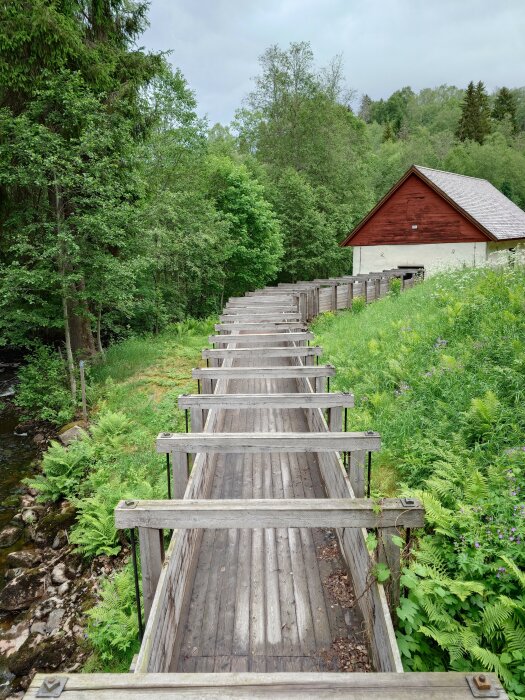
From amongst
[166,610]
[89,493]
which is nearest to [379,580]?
[166,610]

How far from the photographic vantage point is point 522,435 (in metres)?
5.05

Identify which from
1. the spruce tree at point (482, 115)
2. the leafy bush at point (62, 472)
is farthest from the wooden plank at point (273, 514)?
the spruce tree at point (482, 115)

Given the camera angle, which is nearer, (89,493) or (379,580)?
(379,580)

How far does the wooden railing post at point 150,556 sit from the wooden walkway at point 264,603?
87 centimetres

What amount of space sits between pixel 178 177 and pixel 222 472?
16.5 metres

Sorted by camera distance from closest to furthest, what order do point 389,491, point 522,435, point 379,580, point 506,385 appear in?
point 379,580
point 522,435
point 389,491
point 506,385

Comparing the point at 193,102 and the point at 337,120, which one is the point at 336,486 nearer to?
the point at 193,102

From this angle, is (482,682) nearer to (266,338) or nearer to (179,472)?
(179,472)

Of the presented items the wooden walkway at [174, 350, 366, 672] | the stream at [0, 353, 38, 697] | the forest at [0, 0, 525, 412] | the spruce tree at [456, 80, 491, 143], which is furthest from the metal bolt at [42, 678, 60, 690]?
the spruce tree at [456, 80, 491, 143]

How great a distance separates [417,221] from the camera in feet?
78.1

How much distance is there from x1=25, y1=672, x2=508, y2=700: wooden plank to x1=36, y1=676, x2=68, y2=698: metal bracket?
0.05 ft

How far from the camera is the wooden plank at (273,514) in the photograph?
3.24m

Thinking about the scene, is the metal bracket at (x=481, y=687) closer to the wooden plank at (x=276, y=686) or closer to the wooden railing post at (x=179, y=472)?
the wooden plank at (x=276, y=686)

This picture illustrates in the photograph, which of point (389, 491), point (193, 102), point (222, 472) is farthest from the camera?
point (193, 102)
